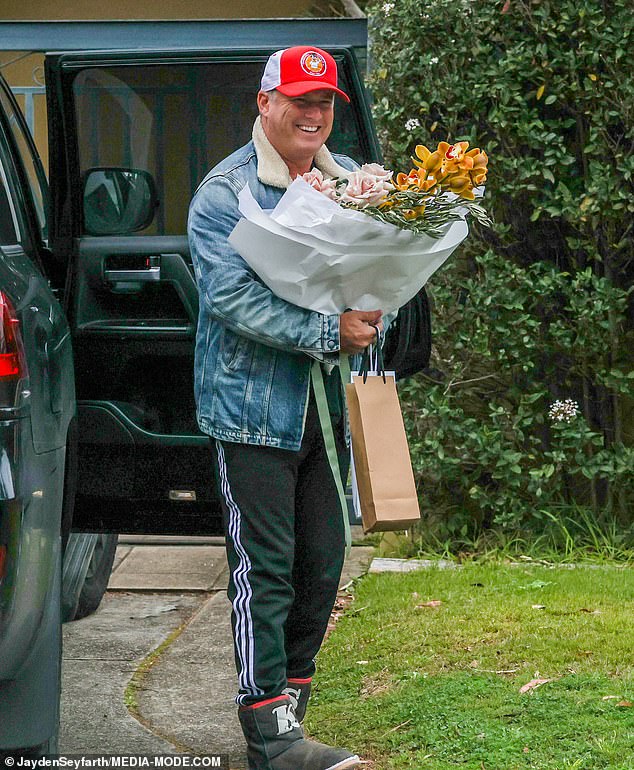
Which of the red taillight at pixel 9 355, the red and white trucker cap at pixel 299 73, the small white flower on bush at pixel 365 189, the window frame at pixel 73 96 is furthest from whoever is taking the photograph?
the window frame at pixel 73 96

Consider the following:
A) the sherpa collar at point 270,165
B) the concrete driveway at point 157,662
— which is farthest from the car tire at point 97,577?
the sherpa collar at point 270,165

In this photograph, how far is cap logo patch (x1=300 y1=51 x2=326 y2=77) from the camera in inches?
133

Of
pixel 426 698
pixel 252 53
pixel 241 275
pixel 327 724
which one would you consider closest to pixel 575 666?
pixel 426 698

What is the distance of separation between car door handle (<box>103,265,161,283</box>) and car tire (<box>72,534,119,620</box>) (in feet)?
→ 4.57

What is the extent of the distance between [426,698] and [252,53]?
7.06 ft

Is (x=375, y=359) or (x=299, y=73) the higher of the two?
(x=299, y=73)

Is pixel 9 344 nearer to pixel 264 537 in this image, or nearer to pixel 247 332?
pixel 247 332

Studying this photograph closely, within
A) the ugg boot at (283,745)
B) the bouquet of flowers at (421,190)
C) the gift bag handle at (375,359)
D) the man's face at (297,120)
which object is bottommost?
the ugg boot at (283,745)

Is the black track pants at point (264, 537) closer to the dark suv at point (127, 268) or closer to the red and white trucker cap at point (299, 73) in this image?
the dark suv at point (127, 268)

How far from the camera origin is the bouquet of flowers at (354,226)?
3189mm

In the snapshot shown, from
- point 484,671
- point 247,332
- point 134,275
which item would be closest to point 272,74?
point 247,332

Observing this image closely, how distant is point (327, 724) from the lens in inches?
156

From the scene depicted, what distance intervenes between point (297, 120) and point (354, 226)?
0.43m

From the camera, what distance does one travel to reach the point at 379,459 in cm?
337
